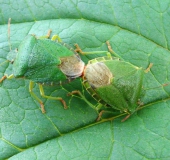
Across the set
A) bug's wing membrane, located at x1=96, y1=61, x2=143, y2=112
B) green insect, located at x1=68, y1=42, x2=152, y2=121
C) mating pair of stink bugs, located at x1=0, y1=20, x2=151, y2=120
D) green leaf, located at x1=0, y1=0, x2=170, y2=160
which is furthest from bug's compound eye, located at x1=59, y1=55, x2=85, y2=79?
bug's wing membrane, located at x1=96, y1=61, x2=143, y2=112

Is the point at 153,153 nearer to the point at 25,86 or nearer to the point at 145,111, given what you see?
the point at 145,111

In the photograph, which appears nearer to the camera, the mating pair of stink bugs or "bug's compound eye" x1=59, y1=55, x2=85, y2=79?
the mating pair of stink bugs

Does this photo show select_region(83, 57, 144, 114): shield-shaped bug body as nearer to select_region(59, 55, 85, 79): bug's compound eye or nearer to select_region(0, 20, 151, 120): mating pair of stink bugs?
select_region(0, 20, 151, 120): mating pair of stink bugs

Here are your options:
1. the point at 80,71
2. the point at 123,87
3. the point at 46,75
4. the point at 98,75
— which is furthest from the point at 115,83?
the point at 46,75

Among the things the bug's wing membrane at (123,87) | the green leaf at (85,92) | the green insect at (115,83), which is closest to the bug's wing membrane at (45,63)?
the green leaf at (85,92)

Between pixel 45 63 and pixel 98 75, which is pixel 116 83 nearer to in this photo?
pixel 98 75

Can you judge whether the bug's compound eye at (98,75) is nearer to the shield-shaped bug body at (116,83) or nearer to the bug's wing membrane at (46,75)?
the shield-shaped bug body at (116,83)

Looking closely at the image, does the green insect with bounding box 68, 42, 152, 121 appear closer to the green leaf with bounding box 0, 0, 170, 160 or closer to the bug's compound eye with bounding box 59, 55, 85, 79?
the bug's compound eye with bounding box 59, 55, 85, 79
